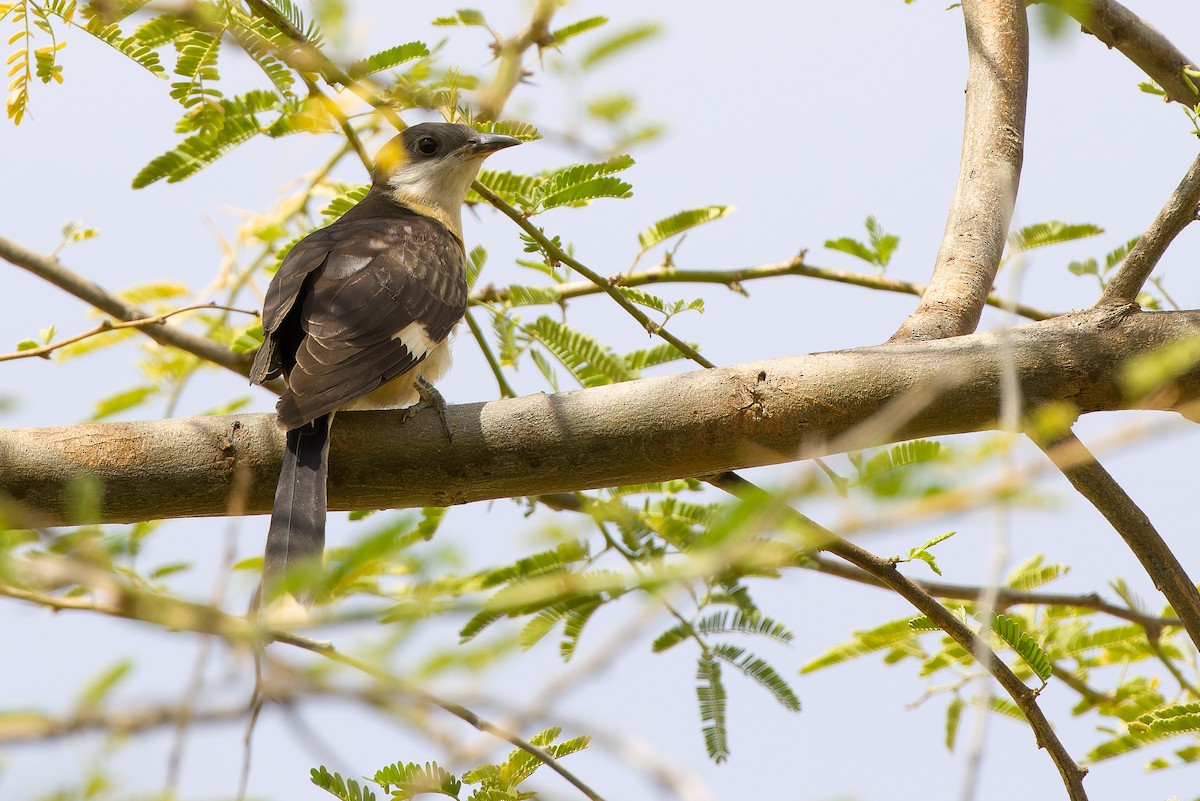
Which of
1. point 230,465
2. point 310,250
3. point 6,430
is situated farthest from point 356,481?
point 310,250

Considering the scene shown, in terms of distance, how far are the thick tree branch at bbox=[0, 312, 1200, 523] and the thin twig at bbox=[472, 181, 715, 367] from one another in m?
0.53

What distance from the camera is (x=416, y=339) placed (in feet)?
12.1

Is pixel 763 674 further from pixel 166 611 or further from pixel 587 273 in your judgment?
pixel 166 611

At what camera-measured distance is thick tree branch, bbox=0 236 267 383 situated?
13.7 feet

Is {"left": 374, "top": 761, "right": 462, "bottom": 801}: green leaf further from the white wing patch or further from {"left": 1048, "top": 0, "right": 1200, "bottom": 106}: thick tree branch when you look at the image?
{"left": 1048, "top": 0, "right": 1200, "bottom": 106}: thick tree branch

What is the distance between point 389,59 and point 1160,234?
220 cm

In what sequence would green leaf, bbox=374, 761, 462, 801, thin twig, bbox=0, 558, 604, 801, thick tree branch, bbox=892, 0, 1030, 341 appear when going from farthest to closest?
thick tree branch, bbox=892, 0, 1030, 341
green leaf, bbox=374, 761, 462, 801
thin twig, bbox=0, 558, 604, 801

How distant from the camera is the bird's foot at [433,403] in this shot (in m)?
2.91

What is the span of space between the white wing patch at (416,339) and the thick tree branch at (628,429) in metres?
0.66

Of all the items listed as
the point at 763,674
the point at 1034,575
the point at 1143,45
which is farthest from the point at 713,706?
the point at 1143,45

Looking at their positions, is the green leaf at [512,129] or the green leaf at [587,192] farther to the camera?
the green leaf at [512,129]

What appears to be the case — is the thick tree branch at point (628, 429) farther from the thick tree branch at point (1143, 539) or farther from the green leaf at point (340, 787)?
the green leaf at point (340, 787)

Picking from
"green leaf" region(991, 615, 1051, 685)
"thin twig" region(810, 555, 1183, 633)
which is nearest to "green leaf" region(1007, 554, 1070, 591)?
"thin twig" region(810, 555, 1183, 633)

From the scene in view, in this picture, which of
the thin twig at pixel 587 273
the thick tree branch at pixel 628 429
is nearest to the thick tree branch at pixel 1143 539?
the thick tree branch at pixel 628 429
